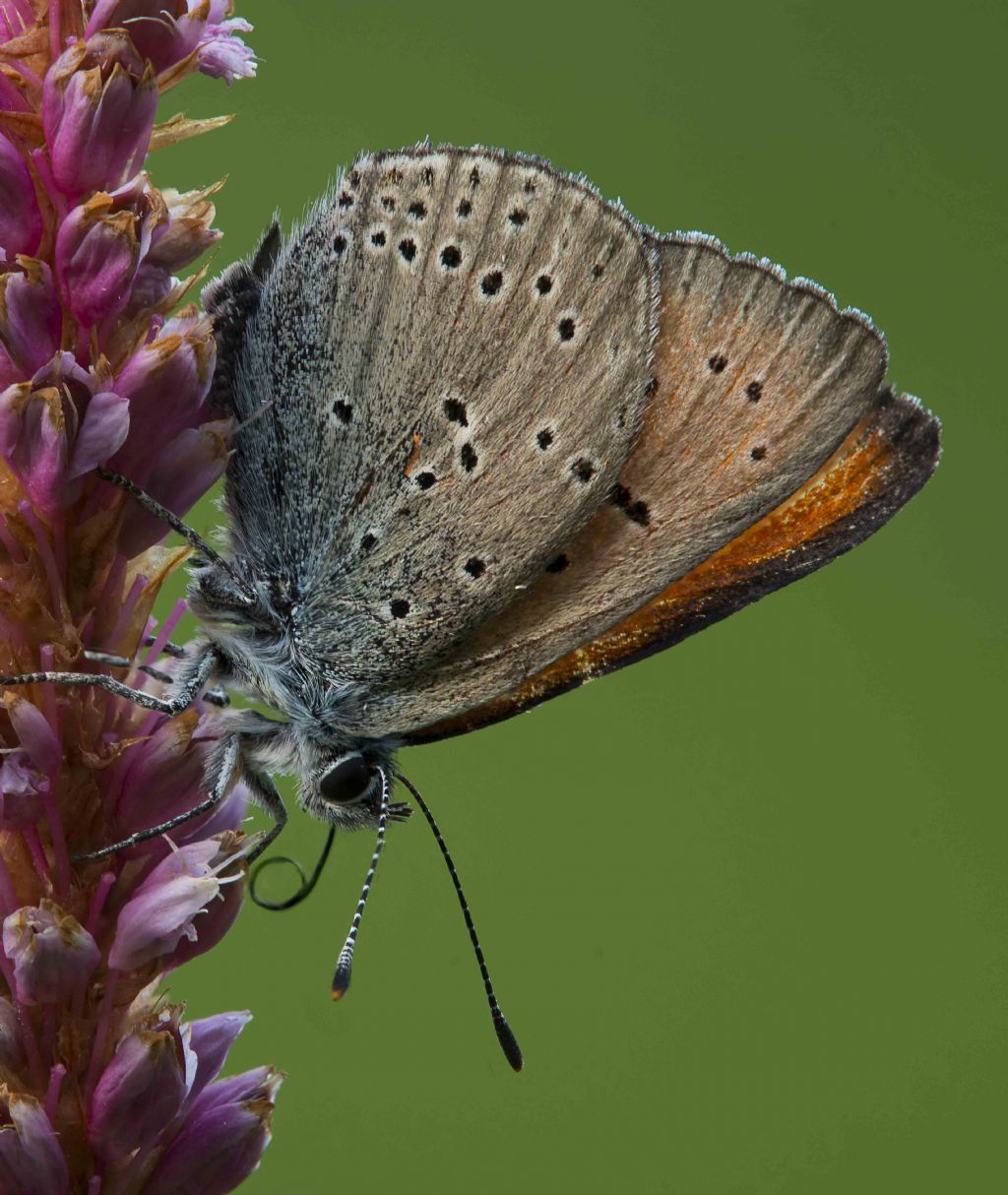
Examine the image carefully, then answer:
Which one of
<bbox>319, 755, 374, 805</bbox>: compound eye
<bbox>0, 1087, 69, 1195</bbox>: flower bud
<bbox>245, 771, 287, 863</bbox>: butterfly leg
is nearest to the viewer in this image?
<bbox>0, 1087, 69, 1195</bbox>: flower bud

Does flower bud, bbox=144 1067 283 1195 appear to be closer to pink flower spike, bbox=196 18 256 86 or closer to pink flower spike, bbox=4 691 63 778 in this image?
pink flower spike, bbox=4 691 63 778

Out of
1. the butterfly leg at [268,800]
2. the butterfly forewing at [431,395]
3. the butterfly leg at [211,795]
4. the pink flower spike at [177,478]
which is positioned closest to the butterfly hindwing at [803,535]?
the butterfly forewing at [431,395]

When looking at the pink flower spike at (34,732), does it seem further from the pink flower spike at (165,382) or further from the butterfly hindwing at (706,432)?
the butterfly hindwing at (706,432)

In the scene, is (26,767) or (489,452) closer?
(26,767)

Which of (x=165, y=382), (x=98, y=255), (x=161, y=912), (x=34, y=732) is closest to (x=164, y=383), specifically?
(x=165, y=382)

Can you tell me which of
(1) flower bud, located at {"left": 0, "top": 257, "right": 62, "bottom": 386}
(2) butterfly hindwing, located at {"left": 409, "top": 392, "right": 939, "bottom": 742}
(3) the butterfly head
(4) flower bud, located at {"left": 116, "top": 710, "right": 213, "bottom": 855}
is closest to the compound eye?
(3) the butterfly head

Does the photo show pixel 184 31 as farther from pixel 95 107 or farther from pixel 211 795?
pixel 211 795

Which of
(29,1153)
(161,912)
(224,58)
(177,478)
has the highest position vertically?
(224,58)

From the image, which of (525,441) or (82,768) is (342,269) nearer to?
(525,441)
